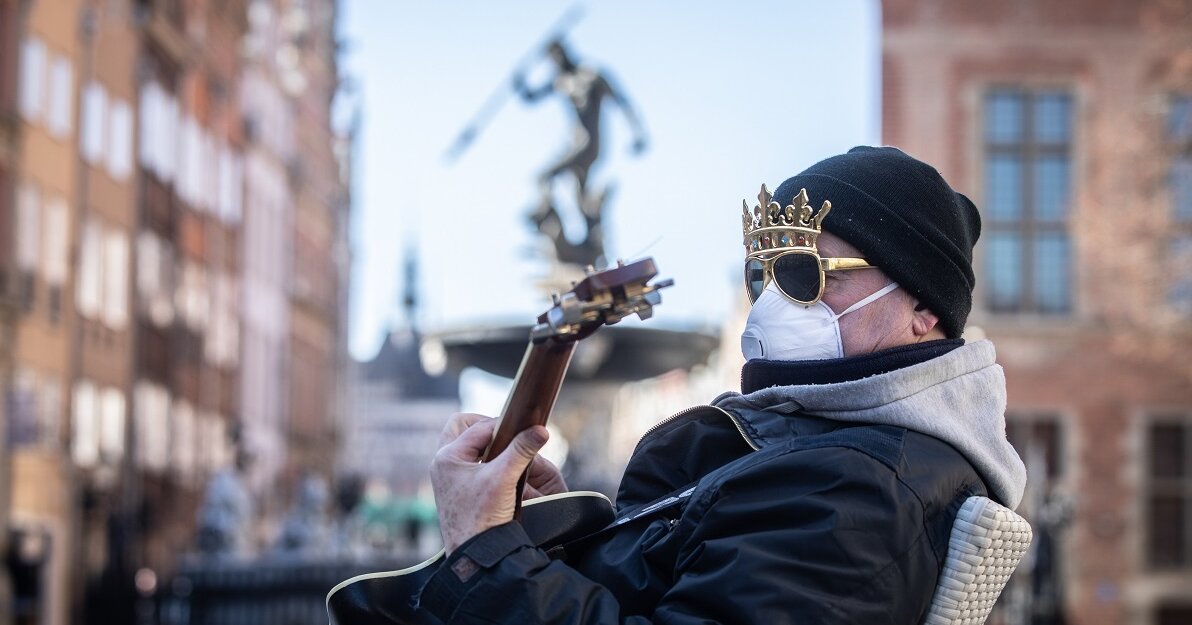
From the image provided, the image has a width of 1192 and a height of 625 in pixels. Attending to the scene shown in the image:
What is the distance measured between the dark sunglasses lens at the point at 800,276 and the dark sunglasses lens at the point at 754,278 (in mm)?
71

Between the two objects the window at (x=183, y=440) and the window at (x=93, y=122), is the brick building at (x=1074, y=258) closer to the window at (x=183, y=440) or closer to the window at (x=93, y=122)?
the window at (x=93, y=122)

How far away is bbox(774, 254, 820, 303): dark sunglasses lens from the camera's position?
3367mm

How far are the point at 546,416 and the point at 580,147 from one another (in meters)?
13.1

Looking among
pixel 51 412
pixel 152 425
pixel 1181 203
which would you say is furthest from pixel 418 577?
pixel 152 425

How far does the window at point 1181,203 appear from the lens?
25.6 m

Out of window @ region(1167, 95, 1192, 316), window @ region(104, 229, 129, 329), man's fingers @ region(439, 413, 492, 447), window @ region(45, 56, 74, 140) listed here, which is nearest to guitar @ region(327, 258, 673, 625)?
man's fingers @ region(439, 413, 492, 447)

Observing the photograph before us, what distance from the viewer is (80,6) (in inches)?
1297

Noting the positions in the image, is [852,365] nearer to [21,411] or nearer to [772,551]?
[772,551]

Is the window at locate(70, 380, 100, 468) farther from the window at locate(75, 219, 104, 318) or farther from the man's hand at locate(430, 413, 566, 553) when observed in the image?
the man's hand at locate(430, 413, 566, 553)

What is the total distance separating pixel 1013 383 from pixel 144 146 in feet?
58.7

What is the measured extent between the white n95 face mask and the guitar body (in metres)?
0.41

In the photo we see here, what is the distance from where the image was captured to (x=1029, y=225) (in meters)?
29.2

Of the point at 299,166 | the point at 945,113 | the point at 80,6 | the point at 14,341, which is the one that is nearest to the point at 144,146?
the point at 80,6

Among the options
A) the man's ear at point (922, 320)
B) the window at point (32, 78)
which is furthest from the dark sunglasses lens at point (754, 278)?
the window at point (32, 78)
